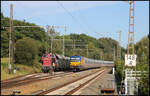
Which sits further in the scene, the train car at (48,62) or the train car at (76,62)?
the train car at (76,62)

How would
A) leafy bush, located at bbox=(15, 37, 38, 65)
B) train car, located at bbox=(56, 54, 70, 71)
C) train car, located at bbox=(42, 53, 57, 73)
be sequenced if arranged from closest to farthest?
train car, located at bbox=(42, 53, 57, 73) → train car, located at bbox=(56, 54, 70, 71) → leafy bush, located at bbox=(15, 37, 38, 65)

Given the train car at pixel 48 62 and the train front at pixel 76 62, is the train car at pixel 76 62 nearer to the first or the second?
the train front at pixel 76 62

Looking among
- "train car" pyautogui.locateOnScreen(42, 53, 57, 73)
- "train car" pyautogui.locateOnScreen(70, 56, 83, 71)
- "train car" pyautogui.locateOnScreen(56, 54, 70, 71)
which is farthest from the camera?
"train car" pyautogui.locateOnScreen(70, 56, 83, 71)

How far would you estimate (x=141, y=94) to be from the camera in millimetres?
11586

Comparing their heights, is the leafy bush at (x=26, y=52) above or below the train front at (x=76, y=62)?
above

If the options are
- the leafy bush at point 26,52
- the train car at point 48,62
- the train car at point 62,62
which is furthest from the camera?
the leafy bush at point 26,52

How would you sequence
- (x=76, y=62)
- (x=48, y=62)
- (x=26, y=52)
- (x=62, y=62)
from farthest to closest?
(x=62, y=62) < (x=76, y=62) < (x=26, y=52) < (x=48, y=62)

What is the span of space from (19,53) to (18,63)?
7.22ft

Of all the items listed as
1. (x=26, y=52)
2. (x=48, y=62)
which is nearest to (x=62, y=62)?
(x=48, y=62)

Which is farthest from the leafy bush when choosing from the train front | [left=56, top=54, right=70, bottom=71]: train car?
the train front

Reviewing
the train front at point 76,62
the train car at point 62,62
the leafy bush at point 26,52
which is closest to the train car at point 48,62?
the train car at point 62,62

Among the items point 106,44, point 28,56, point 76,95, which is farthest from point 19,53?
point 106,44

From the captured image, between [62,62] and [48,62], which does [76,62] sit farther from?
[48,62]

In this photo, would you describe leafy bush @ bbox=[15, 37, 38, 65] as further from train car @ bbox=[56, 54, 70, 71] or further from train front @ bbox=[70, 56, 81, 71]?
train front @ bbox=[70, 56, 81, 71]
